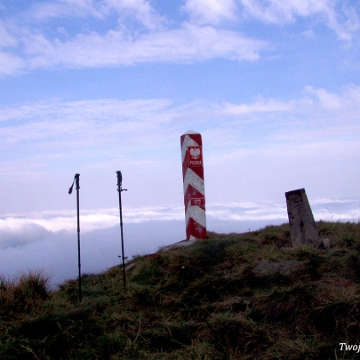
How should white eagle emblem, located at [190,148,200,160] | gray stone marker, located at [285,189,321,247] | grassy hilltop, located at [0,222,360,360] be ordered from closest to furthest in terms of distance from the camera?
grassy hilltop, located at [0,222,360,360] < gray stone marker, located at [285,189,321,247] < white eagle emblem, located at [190,148,200,160]

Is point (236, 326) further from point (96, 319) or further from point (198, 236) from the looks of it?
point (198, 236)

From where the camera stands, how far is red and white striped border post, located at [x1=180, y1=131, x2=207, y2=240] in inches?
324

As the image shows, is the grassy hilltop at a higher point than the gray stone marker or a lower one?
lower

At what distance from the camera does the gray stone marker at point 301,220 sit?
6.80 m

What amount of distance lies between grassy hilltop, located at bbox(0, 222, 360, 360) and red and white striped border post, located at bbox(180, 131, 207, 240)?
1.45m

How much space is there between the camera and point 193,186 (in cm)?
827

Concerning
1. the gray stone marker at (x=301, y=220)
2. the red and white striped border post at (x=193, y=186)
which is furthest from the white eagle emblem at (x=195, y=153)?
the gray stone marker at (x=301, y=220)

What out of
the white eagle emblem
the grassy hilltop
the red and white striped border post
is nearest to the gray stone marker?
the grassy hilltop

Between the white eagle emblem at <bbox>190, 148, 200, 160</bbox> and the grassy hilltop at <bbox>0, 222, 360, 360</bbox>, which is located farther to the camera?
the white eagle emblem at <bbox>190, 148, 200, 160</bbox>

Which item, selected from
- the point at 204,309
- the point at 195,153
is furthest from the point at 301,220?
the point at 204,309

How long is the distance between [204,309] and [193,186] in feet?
11.8

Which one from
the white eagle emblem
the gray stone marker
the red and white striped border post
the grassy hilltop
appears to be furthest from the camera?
the white eagle emblem

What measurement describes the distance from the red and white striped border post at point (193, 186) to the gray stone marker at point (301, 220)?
173 cm

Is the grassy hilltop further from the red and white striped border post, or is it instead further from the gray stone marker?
the red and white striped border post
